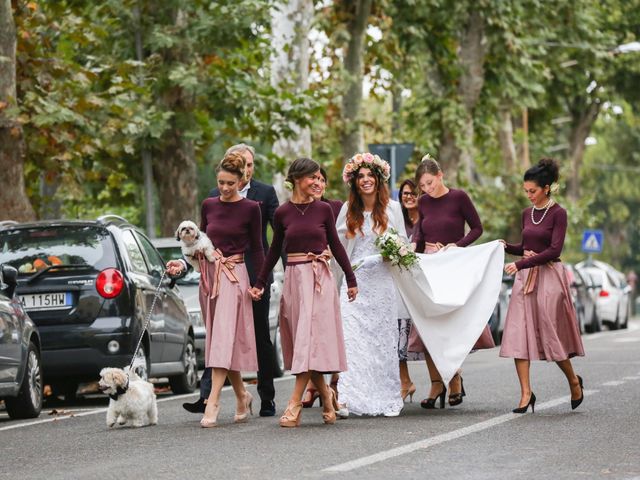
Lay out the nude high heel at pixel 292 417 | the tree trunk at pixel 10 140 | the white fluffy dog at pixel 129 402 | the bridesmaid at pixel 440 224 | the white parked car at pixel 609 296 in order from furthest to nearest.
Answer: the white parked car at pixel 609 296, the tree trunk at pixel 10 140, the bridesmaid at pixel 440 224, the white fluffy dog at pixel 129 402, the nude high heel at pixel 292 417

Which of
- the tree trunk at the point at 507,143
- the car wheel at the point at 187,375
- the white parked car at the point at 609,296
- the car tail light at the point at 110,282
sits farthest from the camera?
the tree trunk at the point at 507,143

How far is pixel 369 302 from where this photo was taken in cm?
1355

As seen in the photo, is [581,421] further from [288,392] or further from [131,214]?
[131,214]

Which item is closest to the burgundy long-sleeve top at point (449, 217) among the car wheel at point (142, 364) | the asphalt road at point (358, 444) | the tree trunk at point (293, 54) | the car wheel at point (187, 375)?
the asphalt road at point (358, 444)

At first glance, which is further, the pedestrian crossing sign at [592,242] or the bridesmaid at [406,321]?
the pedestrian crossing sign at [592,242]

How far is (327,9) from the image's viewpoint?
1308 inches

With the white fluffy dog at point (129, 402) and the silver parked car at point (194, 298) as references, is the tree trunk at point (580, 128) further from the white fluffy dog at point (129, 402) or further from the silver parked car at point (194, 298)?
the white fluffy dog at point (129, 402)

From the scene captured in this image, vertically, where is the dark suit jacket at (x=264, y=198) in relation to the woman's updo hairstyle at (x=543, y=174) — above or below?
below

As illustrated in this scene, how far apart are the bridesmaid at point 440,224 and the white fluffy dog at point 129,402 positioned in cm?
230

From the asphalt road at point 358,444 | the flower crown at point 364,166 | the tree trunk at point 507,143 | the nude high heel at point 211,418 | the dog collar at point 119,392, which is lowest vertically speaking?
the asphalt road at point 358,444

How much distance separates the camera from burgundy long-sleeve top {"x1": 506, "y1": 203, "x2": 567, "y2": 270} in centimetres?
1342

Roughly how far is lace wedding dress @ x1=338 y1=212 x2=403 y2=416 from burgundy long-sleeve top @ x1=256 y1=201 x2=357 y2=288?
31.6 inches

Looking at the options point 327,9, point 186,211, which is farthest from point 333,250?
point 327,9

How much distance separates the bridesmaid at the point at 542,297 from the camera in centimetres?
1344
